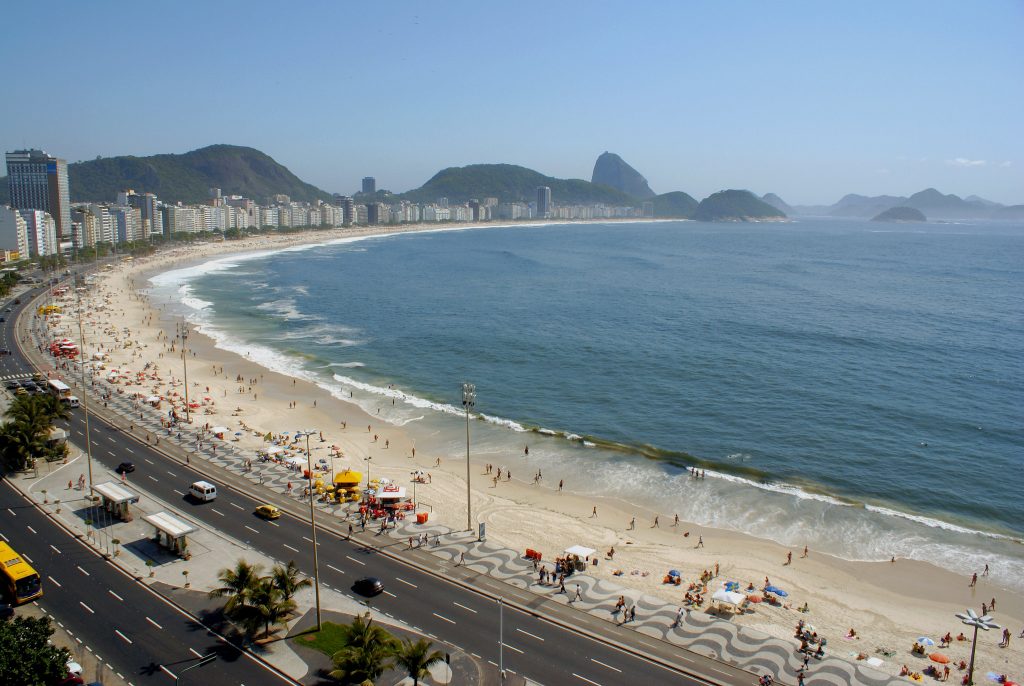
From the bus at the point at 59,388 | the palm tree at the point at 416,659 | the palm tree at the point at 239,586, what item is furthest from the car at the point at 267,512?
the bus at the point at 59,388

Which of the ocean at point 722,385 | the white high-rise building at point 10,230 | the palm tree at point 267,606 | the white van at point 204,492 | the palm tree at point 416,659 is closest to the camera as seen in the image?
the palm tree at point 416,659

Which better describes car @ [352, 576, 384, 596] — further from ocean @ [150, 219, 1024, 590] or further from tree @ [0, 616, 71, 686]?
ocean @ [150, 219, 1024, 590]

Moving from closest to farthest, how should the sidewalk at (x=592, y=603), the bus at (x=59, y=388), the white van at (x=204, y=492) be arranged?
the sidewalk at (x=592, y=603), the white van at (x=204, y=492), the bus at (x=59, y=388)

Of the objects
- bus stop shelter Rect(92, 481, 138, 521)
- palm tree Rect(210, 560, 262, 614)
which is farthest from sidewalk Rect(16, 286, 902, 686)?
bus stop shelter Rect(92, 481, 138, 521)

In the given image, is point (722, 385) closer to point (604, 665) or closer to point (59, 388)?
point (604, 665)

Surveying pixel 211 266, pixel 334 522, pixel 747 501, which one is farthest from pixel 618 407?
pixel 211 266

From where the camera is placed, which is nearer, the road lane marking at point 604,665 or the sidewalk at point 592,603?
A: the road lane marking at point 604,665

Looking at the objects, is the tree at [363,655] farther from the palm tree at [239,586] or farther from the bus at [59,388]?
the bus at [59,388]

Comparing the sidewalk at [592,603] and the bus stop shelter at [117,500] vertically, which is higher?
the bus stop shelter at [117,500]
